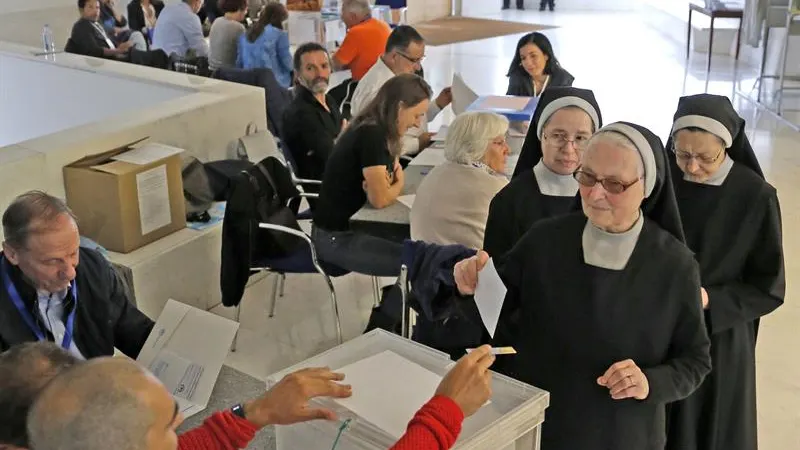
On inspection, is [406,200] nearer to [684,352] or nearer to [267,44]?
[684,352]

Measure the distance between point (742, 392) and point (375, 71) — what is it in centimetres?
324

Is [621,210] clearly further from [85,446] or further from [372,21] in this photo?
[372,21]

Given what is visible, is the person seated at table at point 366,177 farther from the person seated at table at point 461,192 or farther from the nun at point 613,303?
the nun at point 613,303

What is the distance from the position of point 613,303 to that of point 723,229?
2.03 feet

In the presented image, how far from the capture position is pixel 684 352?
198cm

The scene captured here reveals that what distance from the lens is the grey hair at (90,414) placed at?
123 cm

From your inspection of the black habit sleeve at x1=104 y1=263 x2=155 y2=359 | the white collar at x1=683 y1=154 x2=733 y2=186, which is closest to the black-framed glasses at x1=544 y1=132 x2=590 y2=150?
the white collar at x1=683 y1=154 x2=733 y2=186

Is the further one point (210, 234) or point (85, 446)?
point (210, 234)

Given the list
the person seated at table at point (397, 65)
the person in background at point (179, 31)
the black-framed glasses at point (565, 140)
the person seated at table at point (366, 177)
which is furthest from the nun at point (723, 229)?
the person in background at point (179, 31)

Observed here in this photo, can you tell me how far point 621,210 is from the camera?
1897 millimetres

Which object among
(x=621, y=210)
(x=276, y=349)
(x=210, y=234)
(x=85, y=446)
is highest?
(x=621, y=210)

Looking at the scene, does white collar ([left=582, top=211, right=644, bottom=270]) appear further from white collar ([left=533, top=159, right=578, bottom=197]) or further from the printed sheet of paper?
white collar ([left=533, top=159, right=578, bottom=197])

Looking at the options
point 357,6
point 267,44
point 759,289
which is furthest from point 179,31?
point 759,289

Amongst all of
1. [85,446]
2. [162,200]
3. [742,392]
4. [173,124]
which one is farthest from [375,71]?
[85,446]
